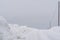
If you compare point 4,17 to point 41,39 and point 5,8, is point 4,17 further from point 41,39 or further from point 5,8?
point 41,39

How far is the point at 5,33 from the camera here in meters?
1.07

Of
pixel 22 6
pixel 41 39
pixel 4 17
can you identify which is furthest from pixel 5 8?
pixel 41 39

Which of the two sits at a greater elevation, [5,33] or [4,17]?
[4,17]

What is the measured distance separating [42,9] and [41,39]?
18.0 inches

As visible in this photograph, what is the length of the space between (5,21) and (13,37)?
27cm

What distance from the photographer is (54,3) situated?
1021 millimetres

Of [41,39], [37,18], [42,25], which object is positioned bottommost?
[41,39]

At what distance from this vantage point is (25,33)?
1063 millimetres

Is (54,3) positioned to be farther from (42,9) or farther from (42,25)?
(42,25)

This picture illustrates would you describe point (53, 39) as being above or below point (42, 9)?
below

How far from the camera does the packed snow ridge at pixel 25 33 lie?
105 centimetres

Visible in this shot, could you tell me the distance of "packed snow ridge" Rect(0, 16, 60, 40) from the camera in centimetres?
105

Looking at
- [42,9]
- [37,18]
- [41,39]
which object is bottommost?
[41,39]

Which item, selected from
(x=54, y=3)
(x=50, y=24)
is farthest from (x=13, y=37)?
(x=54, y=3)
